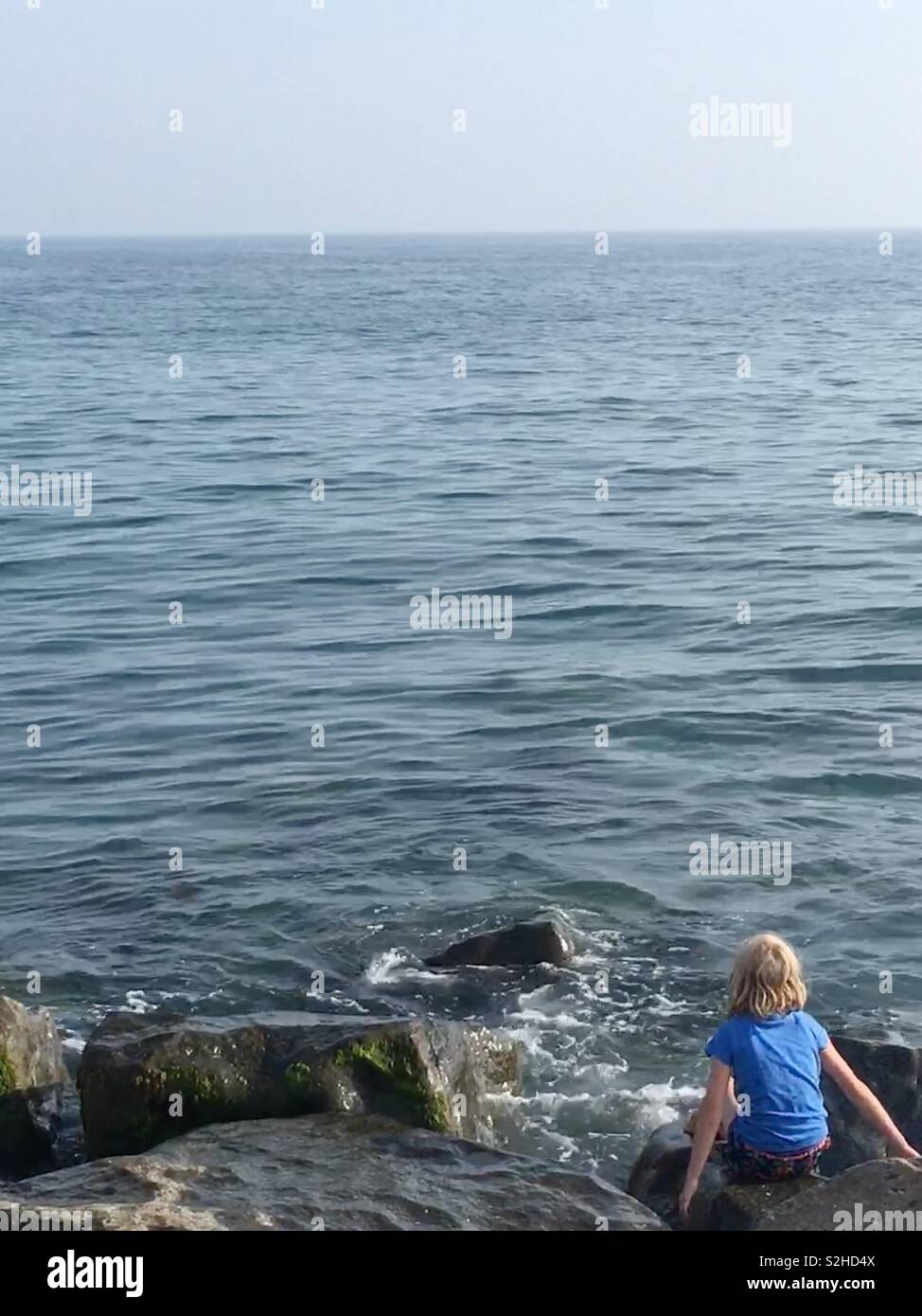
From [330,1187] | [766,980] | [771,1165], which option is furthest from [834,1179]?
[330,1187]

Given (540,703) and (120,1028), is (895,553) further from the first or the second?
(120,1028)

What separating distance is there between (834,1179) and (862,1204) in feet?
0.87

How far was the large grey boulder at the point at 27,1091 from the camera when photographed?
A: 8805mm

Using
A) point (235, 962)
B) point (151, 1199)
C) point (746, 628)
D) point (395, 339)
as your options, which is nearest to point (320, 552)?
point (746, 628)

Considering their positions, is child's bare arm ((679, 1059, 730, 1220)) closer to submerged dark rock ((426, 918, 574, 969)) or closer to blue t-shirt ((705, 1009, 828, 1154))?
blue t-shirt ((705, 1009, 828, 1154))

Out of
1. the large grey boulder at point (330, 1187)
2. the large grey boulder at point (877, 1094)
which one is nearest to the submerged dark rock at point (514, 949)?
the large grey boulder at point (877, 1094)

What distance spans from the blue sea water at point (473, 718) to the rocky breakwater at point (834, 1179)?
105 cm

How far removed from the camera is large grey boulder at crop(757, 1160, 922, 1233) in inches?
271

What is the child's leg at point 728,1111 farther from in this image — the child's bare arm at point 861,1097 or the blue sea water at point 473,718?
the blue sea water at point 473,718

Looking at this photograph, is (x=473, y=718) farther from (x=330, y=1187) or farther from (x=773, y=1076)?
(x=330, y=1187)

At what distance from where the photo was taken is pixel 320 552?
24797mm

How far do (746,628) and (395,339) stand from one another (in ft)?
116

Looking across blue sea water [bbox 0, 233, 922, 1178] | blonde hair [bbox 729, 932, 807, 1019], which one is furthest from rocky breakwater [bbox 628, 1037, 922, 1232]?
blue sea water [bbox 0, 233, 922, 1178]

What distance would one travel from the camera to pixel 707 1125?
7.59m
